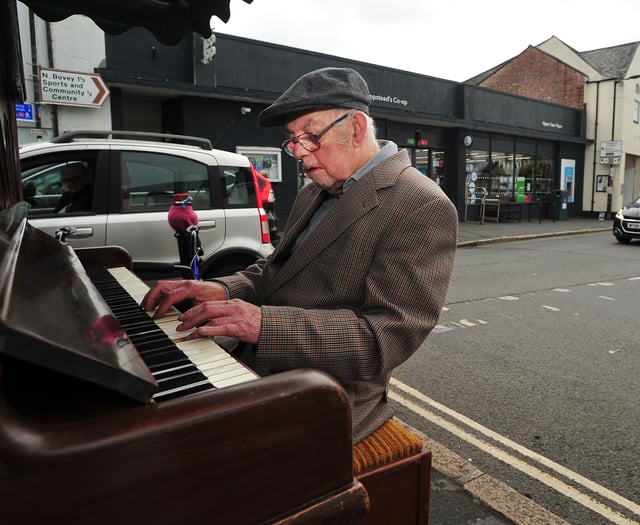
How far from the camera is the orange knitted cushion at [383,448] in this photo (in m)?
1.62

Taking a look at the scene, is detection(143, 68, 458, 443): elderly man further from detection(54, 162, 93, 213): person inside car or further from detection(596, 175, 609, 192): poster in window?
detection(596, 175, 609, 192): poster in window

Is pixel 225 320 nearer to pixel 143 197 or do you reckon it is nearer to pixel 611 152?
pixel 143 197

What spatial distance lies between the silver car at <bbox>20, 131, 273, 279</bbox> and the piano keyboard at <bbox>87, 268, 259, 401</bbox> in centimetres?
278

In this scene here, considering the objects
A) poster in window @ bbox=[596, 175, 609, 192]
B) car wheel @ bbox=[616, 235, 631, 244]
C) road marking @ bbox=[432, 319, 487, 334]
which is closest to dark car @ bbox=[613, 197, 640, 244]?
car wheel @ bbox=[616, 235, 631, 244]

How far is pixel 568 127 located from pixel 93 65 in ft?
68.7

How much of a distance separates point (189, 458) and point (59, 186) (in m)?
4.53

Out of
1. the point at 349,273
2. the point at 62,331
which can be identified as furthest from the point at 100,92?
the point at 62,331

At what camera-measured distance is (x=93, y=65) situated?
A: 10.4 m

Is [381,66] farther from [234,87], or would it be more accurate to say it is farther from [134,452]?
[134,452]

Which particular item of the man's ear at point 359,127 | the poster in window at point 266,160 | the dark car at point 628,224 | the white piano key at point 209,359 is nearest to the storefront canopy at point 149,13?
the man's ear at point 359,127

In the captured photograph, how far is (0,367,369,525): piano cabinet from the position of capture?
76cm

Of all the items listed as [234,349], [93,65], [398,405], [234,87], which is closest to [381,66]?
[234,87]

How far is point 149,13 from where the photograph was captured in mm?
3082

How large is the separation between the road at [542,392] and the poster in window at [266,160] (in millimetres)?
7939
